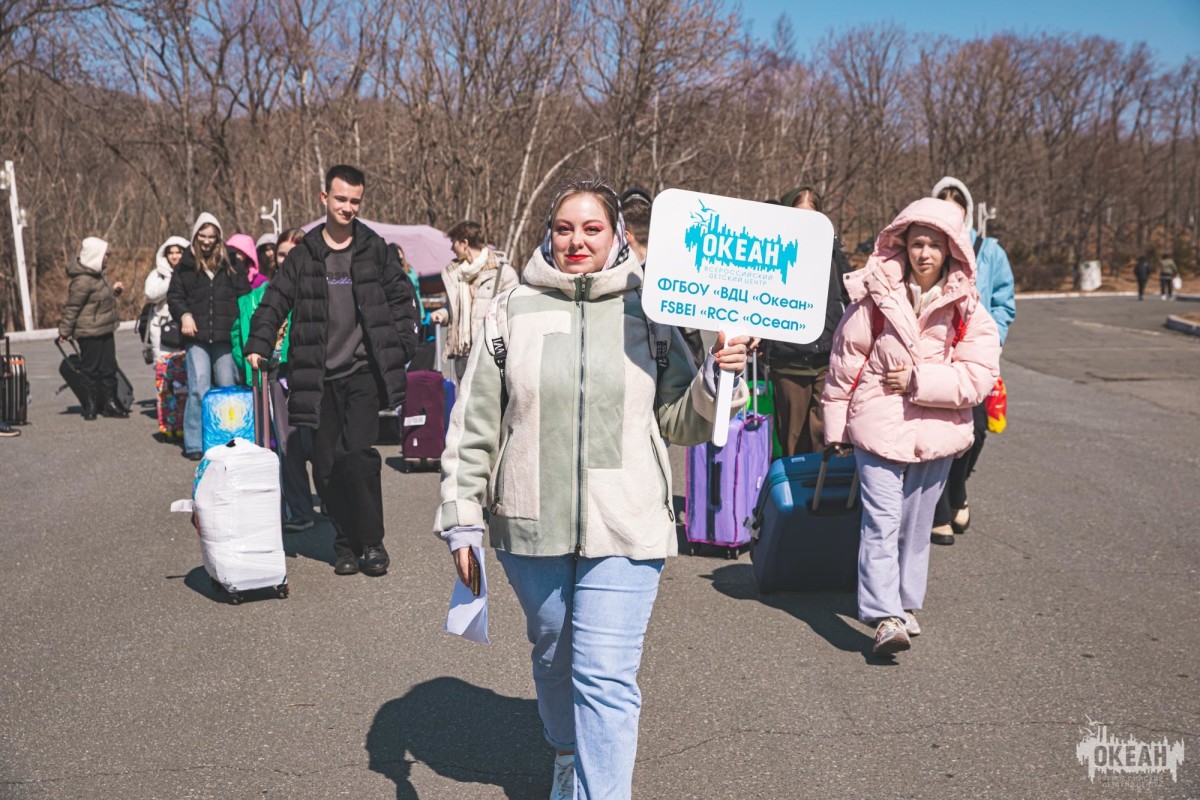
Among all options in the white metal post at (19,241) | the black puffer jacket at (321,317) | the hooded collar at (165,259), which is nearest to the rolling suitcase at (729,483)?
the black puffer jacket at (321,317)

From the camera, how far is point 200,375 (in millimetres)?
10281

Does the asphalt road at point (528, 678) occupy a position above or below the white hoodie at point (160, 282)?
below

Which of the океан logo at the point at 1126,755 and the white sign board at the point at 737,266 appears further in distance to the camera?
the океан logo at the point at 1126,755

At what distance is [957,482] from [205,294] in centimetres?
617

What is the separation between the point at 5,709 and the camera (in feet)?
15.0

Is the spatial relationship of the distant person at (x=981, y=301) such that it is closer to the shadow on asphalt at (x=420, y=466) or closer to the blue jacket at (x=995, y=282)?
the blue jacket at (x=995, y=282)

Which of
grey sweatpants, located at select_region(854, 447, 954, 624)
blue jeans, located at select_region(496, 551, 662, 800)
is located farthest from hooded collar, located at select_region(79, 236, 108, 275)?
blue jeans, located at select_region(496, 551, 662, 800)

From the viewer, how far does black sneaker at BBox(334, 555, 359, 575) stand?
6.53 meters

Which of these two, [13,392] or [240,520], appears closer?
[240,520]

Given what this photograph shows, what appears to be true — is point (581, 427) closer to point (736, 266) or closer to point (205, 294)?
point (736, 266)

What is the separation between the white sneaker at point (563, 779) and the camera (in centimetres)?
360

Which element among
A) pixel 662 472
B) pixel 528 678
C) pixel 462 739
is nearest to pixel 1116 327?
pixel 528 678

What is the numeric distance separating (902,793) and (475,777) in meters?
1.36

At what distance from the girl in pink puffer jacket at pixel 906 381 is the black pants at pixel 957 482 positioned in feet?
6.26
